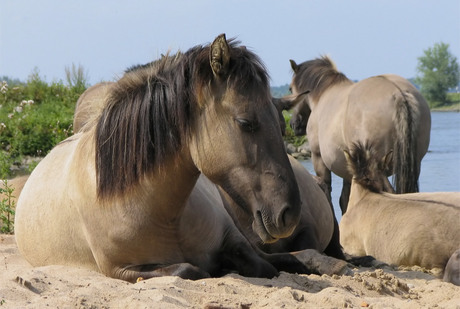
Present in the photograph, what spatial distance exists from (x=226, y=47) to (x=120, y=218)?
46.0 inches

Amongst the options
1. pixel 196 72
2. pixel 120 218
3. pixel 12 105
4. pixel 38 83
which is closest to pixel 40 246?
pixel 120 218

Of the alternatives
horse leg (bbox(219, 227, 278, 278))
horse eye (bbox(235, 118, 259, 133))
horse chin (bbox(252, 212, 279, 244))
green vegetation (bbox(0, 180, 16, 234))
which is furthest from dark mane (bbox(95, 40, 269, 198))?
green vegetation (bbox(0, 180, 16, 234))

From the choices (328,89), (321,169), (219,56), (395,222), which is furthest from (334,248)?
(328,89)

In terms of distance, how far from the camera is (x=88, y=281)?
14.2 ft

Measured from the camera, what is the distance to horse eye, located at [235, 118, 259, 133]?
425cm

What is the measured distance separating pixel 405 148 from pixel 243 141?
5.92 metres

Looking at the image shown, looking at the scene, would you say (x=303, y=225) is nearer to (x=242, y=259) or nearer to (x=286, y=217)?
(x=242, y=259)

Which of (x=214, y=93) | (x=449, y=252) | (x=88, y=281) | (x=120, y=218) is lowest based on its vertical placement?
(x=449, y=252)

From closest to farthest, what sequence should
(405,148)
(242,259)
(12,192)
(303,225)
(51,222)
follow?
(242,259)
(51,222)
(303,225)
(12,192)
(405,148)

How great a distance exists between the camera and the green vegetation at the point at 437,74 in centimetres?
7125

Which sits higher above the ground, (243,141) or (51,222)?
(243,141)

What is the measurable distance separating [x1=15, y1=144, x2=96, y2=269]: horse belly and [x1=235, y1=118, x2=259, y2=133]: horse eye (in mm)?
1310

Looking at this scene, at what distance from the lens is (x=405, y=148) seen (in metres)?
9.77

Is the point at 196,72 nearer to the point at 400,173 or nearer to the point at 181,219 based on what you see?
the point at 181,219
